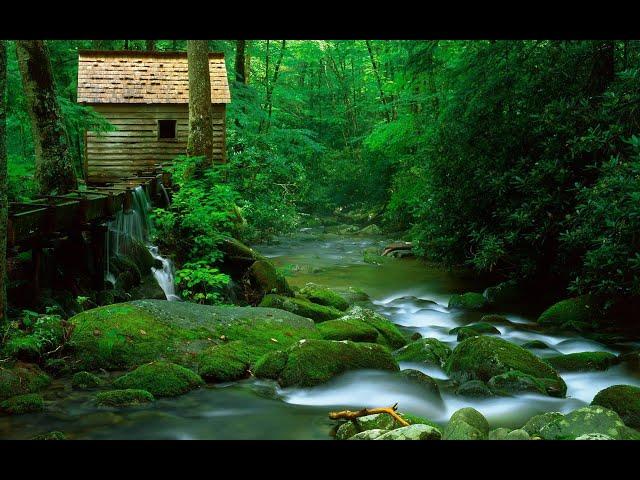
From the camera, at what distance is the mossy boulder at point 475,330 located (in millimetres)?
9031

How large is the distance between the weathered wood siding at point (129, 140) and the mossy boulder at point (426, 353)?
1551cm

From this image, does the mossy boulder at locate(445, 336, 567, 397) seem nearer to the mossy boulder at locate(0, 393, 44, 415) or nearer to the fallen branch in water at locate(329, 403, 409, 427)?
the fallen branch in water at locate(329, 403, 409, 427)

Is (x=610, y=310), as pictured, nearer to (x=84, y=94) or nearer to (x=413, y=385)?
(x=413, y=385)

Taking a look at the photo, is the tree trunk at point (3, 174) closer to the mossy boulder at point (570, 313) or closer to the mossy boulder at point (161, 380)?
the mossy boulder at point (161, 380)

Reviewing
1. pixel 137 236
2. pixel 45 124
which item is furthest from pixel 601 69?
pixel 45 124

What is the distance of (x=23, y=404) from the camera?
193 inches

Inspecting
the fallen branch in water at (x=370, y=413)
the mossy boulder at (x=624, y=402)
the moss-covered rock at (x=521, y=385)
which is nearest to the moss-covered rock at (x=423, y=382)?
the moss-covered rock at (x=521, y=385)

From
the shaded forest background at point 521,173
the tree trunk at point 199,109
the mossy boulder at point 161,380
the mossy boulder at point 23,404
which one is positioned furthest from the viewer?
the tree trunk at point 199,109

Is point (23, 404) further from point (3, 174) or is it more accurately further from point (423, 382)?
point (423, 382)

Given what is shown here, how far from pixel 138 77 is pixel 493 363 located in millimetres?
18488
